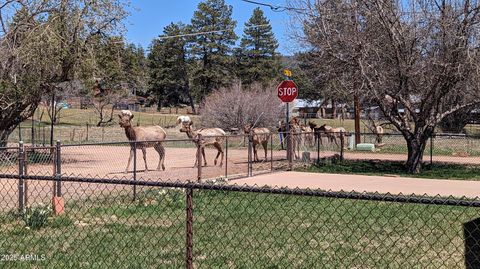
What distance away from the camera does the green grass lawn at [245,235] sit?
6531 millimetres

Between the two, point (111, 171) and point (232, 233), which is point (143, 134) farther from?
point (232, 233)

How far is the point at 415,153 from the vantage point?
1830cm

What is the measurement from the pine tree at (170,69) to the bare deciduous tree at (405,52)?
61.2 metres

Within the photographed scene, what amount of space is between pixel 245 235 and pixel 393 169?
12697 millimetres

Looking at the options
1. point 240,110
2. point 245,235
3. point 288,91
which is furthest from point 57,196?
point 240,110

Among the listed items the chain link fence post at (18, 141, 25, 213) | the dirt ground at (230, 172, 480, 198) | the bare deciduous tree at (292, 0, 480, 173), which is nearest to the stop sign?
the bare deciduous tree at (292, 0, 480, 173)


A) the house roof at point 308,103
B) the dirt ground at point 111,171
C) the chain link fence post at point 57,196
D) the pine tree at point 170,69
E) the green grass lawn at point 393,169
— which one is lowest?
the green grass lawn at point 393,169

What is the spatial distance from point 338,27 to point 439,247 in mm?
11364

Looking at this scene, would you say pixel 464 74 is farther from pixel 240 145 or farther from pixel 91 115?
pixel 91 115

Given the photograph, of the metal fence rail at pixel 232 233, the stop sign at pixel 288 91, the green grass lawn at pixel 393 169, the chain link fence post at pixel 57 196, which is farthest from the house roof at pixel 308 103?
the chain link fence post at pixel 57 196

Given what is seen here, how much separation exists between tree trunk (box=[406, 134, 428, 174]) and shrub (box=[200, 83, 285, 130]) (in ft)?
70.7

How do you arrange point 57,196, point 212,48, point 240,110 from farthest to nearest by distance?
point 212,48 → point 240,110 → point 57,196

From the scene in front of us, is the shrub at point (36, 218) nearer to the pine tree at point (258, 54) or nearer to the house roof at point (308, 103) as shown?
the pine tree at point (258, 54)

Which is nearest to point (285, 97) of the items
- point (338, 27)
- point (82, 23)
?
point (338, 27)
